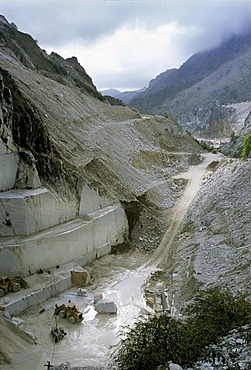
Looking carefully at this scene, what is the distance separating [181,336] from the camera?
9.46 metres

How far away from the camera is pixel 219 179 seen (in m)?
30.2

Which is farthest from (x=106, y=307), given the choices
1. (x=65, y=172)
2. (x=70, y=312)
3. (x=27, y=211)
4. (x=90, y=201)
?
(x=65, y=172)

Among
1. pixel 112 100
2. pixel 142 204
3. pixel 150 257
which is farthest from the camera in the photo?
pixel 112 100

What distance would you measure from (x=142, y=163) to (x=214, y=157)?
12560 millimetres

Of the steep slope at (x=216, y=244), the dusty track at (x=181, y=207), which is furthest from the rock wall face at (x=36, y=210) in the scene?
the steep slope at (x=216, y=244)

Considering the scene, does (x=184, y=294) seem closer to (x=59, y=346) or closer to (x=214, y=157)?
(x=59, y=346)

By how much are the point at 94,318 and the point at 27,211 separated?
18.3 ft

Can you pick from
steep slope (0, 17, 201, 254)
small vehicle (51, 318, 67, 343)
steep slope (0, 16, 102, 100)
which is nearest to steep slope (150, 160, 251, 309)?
steep slope (0, 17, 201, 254)

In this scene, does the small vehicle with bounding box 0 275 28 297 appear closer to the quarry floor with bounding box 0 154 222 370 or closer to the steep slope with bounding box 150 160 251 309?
the quarry floor with bounding box 0 154 222 370

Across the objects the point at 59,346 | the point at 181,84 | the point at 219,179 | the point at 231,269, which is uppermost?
the point at 181,84

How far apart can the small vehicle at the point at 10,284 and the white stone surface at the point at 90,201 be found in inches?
252

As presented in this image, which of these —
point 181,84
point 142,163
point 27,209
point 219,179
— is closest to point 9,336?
point 27,209

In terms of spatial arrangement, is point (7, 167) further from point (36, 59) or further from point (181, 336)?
point (36, 59)

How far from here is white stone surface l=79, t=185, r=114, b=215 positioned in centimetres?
2356
